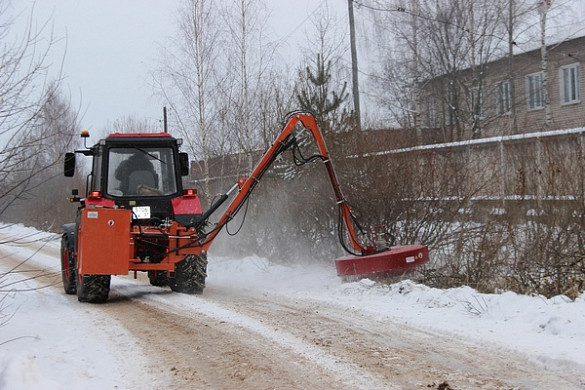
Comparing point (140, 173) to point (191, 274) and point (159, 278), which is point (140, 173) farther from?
point (159, 278)

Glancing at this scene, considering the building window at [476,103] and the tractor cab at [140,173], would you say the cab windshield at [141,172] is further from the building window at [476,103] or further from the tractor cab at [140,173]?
the building window at [476,103]

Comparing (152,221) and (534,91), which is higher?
(534,91)

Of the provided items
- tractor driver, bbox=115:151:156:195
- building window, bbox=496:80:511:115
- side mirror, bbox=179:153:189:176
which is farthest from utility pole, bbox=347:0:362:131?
tractor driver, bbox=115:151:156:195

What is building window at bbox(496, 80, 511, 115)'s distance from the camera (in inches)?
855

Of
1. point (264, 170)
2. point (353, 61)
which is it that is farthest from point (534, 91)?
point (264, 170)

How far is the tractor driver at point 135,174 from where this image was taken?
10.4m

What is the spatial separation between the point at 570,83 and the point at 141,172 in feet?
58.6

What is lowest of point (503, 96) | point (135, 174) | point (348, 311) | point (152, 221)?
point (348, 311)

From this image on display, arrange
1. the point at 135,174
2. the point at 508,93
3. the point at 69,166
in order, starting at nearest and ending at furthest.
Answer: the point at 69,166 < the point at 135,174 < the point at 508,93

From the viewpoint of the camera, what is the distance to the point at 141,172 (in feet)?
34.7

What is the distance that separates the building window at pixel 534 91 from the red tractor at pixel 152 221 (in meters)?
14.6

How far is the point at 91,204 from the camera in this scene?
9648 mm

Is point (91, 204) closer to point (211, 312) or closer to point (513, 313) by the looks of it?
point (211, 312)

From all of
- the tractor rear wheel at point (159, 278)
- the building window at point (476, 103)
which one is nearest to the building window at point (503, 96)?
the building window at point (476, 103)
